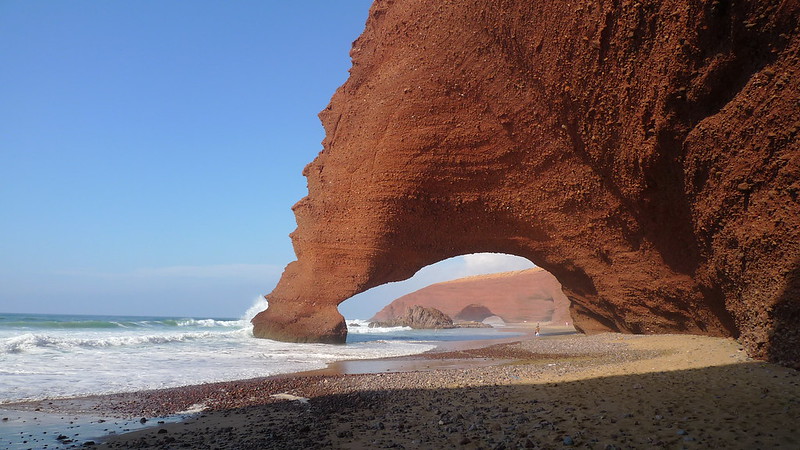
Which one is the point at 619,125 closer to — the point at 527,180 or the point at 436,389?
the point at 527,180

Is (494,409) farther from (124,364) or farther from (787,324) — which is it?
(124,364)

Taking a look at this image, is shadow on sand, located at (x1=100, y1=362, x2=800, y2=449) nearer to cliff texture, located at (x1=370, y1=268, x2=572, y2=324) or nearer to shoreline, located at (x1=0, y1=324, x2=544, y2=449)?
shoreline, located at (x1=0, y1=324, x2=544, y2=449)

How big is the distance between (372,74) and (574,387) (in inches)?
527

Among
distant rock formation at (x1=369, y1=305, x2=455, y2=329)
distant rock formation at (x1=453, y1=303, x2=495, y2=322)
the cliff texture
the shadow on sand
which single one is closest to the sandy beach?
the shadow on sand

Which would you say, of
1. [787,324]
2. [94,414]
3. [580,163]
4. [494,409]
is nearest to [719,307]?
[787,324]

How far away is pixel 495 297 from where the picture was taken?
70.2 meters

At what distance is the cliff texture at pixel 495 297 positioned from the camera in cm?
6531

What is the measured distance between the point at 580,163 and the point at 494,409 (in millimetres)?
8796

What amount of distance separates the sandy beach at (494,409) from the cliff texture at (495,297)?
52.1m

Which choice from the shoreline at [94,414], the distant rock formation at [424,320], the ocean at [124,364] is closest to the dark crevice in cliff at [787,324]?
the shoreline at [94,414]

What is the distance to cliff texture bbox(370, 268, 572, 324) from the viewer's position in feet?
214

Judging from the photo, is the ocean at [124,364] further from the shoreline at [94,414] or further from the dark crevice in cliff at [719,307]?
the dark crevice in cliff at [719,307]

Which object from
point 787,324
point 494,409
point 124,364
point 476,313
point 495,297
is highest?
point 787,324

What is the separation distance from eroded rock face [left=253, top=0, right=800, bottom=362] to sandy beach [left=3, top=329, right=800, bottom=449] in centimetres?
151
